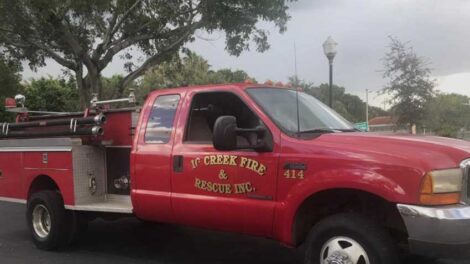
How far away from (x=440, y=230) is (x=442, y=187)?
33 cm

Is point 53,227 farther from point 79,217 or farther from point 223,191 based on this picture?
point 223,191

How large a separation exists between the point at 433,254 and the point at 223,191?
Result: 2.02 metres

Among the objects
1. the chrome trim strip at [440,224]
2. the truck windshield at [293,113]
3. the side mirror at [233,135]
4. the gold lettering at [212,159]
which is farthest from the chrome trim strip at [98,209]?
the chrome trim strip at [440,224]

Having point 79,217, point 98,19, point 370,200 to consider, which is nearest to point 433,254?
point 370,200

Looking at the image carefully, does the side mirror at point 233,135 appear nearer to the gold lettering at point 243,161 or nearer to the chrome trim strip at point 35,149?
the gold lettering at point 243,161

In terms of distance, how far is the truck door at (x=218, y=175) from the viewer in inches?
203

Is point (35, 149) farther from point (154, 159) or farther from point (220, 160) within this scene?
point (220, 160)

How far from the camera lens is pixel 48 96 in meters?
31.1

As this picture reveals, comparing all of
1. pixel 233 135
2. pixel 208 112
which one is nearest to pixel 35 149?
pixel 208 112

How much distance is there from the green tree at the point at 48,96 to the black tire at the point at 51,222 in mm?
22913

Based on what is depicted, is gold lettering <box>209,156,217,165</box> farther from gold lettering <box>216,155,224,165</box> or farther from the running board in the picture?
the running board

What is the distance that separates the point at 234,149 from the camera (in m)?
5.27

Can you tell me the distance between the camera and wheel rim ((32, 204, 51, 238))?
24.3 ft

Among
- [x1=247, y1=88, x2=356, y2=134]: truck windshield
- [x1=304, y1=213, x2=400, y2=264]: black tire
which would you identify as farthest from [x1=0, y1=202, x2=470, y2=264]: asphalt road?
[x1=247, y1=88, x2=356, y2=134]: truck windshield
